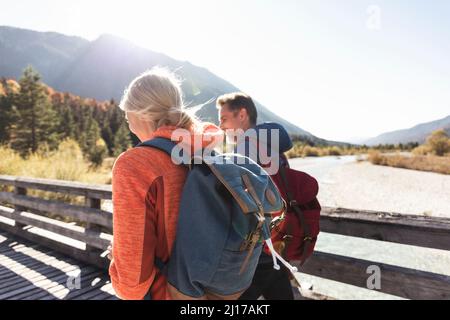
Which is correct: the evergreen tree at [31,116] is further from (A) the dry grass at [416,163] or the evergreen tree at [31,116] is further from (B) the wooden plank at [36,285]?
(A) the dry grass at [416,163]

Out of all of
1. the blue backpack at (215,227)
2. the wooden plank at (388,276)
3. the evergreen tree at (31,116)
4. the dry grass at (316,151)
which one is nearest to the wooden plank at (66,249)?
the wooden plank at (388,276)

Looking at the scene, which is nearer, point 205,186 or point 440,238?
point 205,186

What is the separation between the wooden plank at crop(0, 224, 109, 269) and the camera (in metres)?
4.00

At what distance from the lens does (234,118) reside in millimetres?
1820

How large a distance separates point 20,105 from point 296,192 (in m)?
33.8

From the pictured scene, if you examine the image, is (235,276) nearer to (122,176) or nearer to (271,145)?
(122,176)

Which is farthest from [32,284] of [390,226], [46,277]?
A: [390,226]

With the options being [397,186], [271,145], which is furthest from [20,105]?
[271,145]

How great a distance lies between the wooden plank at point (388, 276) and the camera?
1921mm

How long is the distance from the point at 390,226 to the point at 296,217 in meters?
0.84

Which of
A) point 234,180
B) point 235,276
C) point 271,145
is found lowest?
point 235,276

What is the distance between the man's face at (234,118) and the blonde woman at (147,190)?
1.68 ft

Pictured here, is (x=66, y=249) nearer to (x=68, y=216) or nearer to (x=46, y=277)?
(x=68, y=216)
